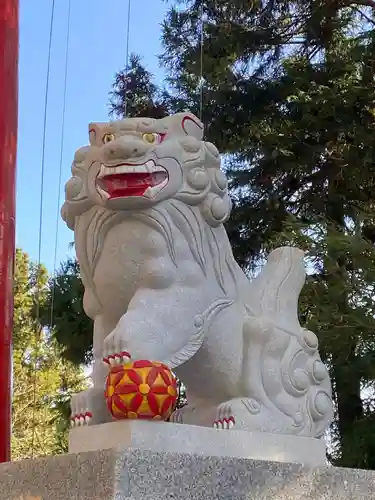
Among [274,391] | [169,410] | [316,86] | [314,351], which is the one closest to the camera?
[169,410]

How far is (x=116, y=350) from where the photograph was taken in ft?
6.17

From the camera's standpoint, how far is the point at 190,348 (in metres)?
2.03

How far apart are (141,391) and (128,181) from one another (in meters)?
0.54

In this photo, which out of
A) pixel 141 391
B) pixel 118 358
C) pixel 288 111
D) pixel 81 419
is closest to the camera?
pixel 141 391

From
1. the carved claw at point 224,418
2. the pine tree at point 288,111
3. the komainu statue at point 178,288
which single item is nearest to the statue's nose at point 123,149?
the komainu statue at point 178,288

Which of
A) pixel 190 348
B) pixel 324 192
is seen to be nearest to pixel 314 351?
pixel 190 348

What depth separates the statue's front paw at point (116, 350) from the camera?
6.14ft

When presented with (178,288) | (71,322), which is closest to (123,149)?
(178,288)

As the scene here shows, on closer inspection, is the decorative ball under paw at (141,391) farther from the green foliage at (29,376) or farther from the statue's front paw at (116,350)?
the green foliage at (29,376)

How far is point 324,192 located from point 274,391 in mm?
3337

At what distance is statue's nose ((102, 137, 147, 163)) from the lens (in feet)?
6.51

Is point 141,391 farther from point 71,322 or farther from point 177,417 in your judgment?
point 71,322

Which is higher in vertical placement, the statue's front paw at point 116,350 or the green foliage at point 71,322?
the green foliage at point 71,322

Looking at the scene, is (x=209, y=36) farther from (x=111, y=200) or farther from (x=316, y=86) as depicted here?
(x=111, y=200)
